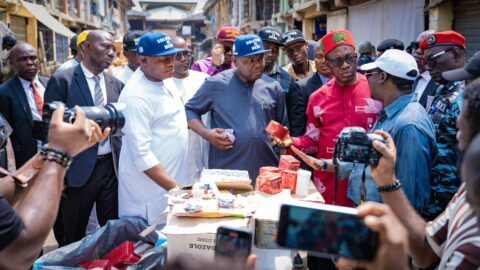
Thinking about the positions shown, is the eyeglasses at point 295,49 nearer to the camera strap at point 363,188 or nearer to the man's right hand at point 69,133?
the camera strap at point 363,188

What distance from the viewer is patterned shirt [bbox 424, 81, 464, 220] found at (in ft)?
9.20

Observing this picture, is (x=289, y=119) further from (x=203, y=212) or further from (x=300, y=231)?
(x=300, y=231)

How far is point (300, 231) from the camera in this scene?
4.17ft

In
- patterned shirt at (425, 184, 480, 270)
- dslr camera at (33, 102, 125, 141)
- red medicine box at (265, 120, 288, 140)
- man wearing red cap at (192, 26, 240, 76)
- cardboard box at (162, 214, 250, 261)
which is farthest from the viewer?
man wearing red cap at (192, 26, 240, 76)

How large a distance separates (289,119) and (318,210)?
10.1 ft

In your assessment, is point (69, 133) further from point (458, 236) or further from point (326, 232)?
point (458, 236)

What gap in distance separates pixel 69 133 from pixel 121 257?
1.18m

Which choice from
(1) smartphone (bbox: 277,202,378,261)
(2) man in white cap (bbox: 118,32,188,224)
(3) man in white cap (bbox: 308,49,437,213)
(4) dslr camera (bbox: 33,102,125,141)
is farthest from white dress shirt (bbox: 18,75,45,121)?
(1) smartphone (bbox: 277,202,378,261)

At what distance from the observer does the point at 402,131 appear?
2545 millimetres

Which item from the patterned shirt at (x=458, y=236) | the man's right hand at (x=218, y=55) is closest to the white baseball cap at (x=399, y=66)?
the patterned shirt at (x=458, y=236)

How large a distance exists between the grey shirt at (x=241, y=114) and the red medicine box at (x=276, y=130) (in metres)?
0.29

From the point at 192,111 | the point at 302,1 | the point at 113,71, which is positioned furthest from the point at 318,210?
the point at 302,1

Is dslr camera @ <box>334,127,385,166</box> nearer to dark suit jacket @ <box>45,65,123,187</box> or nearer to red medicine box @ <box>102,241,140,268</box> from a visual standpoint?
red medicine box @ <box>102,241,140,268</box>

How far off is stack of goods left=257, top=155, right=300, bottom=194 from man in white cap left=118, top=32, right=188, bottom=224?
0.60 m
